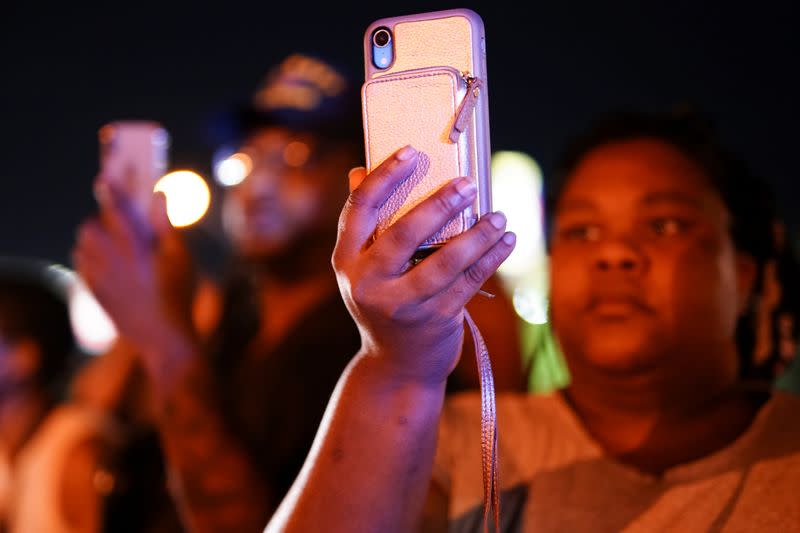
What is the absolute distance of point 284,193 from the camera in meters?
2.02

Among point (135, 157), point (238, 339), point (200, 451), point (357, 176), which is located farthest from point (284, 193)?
point (357, 176)

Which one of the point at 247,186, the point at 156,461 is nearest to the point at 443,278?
the point at 247,186

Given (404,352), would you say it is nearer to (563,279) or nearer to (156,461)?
(563,279)

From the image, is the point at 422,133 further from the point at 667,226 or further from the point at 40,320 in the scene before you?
the point at 40,320

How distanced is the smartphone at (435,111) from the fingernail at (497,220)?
0.03 meters

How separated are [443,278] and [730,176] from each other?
813 mm

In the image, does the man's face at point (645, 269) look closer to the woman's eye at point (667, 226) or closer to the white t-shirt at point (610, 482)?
the woman's eye at point (667, 226)

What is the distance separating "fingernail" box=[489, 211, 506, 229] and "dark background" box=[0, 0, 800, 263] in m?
0.83

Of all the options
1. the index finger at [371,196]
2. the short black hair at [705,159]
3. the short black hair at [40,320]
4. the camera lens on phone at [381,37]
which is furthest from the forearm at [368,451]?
the short black hair at [40,320]

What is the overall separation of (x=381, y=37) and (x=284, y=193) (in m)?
1.18

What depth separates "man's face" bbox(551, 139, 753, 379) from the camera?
1.15m

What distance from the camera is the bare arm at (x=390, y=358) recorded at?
0.73m

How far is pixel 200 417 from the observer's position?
160 cm

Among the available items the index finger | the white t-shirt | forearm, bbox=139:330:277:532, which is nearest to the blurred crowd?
forearm, bbox=139:330:277:532
